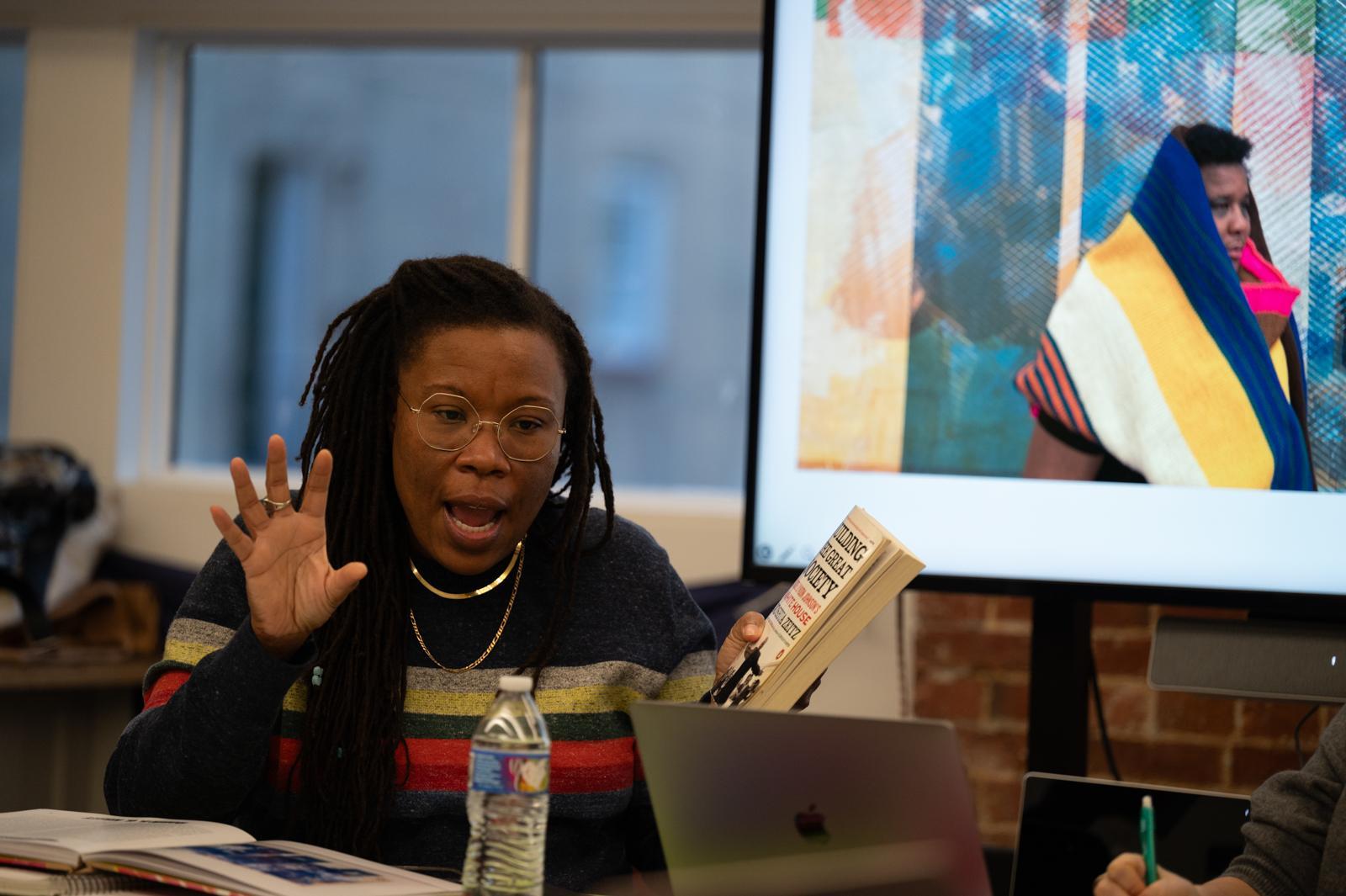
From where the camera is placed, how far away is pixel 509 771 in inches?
39.0

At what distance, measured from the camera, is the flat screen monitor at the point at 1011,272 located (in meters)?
1.74

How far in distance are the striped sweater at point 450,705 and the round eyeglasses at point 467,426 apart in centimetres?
16

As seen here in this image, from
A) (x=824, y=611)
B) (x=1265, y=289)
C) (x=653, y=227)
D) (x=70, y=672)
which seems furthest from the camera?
(x=653, y=227)

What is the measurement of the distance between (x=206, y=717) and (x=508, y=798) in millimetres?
371

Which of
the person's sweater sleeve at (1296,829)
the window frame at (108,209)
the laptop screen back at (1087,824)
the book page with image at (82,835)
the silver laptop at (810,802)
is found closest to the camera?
the silver laptop at (810,802)

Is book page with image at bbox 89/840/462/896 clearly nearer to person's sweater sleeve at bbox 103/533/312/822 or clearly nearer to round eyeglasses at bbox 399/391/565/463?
person's sweater sleeve at bbox 103/533/312/822

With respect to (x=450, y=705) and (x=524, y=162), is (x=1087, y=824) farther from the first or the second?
(x=524, y=162)

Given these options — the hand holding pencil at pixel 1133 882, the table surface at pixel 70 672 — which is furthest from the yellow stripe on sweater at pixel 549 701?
the table surface at pixel 70 672

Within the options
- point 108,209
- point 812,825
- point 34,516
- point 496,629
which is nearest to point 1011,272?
point 496,629

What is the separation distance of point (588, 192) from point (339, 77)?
29.5 inches

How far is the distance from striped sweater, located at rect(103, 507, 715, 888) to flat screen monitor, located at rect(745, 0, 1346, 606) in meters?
0.37

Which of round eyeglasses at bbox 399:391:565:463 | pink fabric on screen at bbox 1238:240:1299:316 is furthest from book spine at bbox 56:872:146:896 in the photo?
pink fabric on screen at bbox 1238:240:1299:316

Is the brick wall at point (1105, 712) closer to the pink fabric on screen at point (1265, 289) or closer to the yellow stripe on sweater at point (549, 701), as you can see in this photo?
the pink fabric on screen at point (1265, 289)

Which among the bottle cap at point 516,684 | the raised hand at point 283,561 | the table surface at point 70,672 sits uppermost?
the raised hand at point 283,561
